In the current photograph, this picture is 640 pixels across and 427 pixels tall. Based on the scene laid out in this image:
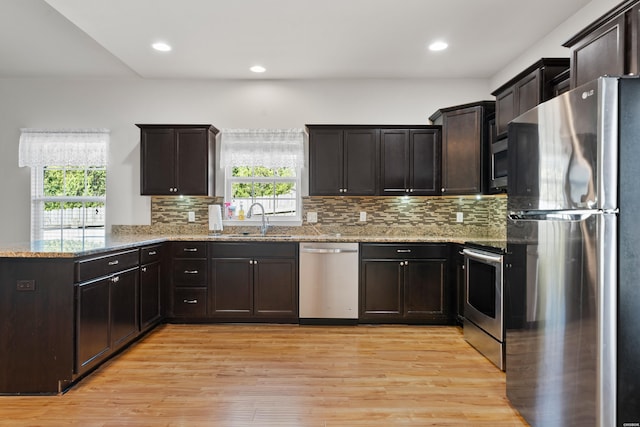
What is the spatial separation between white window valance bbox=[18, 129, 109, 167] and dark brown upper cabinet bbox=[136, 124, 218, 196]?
0.75 m

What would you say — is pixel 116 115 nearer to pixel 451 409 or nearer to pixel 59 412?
pixel 59 412

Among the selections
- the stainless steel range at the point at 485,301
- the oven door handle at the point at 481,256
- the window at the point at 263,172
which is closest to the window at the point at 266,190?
the window at the point at 263,172

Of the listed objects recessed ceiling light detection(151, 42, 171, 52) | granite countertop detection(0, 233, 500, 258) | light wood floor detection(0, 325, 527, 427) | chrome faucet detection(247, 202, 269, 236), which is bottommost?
light wood floor detection(0, 325, 527, 427)

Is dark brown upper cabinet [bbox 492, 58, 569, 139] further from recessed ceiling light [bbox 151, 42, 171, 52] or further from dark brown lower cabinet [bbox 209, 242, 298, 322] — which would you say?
recessed ceiling light [bbox 151, 42, 171, 52]

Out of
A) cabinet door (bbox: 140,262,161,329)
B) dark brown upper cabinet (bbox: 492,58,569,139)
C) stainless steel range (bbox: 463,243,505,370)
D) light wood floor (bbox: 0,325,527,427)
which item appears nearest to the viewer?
light wood floor (bbox: 0,325,527,427)

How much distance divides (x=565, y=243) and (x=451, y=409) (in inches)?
47.9

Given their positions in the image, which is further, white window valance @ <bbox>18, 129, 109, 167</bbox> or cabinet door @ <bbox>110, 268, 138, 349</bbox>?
white window valance @ <bbox>18, 129, 109, 167</bbox>

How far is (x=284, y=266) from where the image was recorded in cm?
403

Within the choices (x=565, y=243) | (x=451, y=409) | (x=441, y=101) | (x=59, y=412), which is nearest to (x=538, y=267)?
(x=565, y=243)

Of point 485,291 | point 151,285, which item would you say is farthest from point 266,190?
point 485,291

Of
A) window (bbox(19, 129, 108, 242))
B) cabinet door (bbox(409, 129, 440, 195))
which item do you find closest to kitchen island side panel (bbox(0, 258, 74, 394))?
window (bbox(19, 129, 108, 242))

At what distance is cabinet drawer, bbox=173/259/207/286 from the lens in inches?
159

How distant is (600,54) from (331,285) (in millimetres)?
2871

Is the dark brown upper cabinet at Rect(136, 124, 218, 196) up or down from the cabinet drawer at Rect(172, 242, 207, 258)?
up
